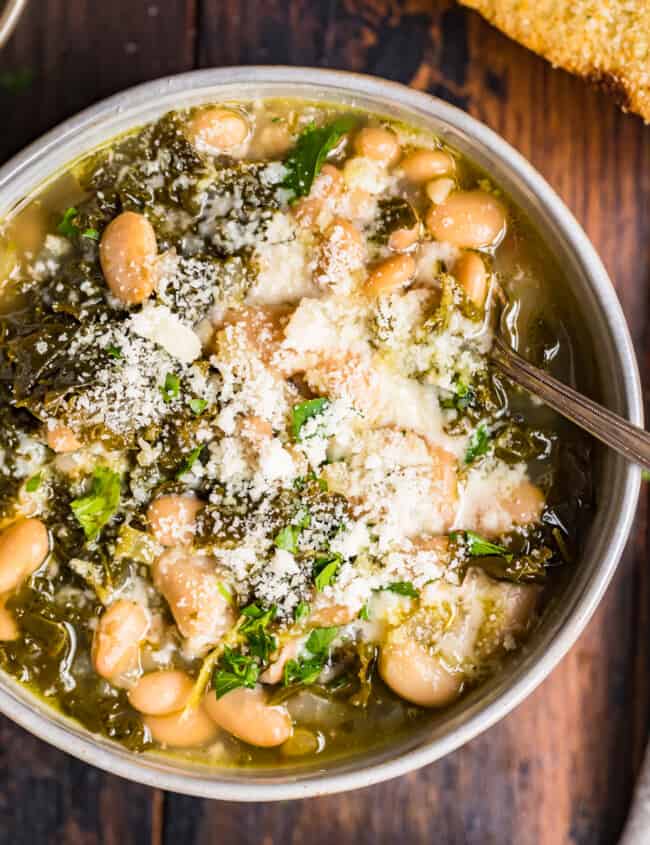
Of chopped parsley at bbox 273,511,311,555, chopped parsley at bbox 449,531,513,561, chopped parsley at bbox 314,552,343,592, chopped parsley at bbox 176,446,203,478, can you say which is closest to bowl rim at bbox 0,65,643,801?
chopped parsley at bbox 449,531,513,561

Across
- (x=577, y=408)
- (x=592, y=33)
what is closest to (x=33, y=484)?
(x=577, y=408)

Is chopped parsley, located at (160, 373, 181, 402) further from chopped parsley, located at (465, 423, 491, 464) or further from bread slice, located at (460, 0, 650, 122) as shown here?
bread slice, located at (460, 0, 650, 122)

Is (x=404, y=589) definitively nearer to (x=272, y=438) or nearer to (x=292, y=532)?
(x=292, y=532)

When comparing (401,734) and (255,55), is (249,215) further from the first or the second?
(401,734)

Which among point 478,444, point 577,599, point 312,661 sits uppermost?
point 478,444

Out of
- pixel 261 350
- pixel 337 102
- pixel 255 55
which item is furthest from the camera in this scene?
pixel 255 55

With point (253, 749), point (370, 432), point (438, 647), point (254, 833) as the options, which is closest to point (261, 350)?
point (370, 432)
